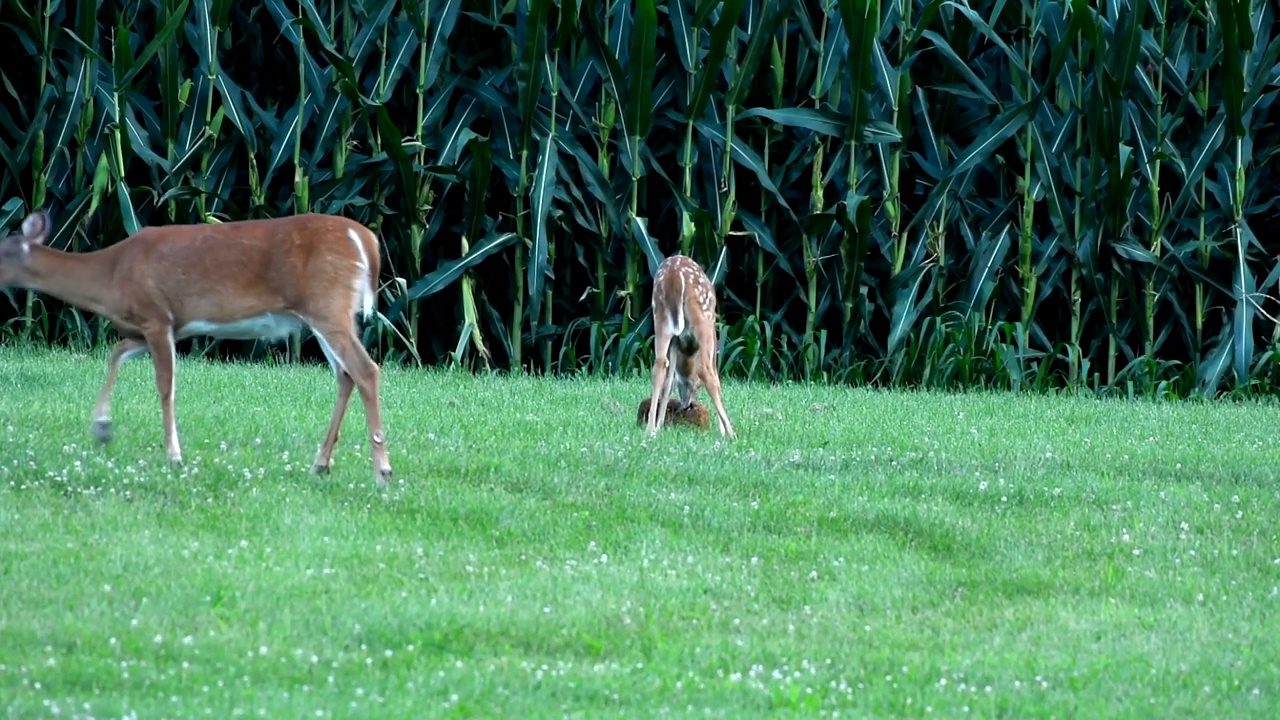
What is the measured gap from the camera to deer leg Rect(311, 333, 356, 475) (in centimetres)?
866

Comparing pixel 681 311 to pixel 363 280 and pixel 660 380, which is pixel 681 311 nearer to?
pixel 660 380

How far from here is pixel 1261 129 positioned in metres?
16.4

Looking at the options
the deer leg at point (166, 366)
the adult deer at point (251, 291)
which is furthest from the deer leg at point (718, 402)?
the deer leg at point (166, 366)

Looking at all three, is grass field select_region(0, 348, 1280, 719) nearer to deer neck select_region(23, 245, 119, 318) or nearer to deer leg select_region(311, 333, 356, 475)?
deer leg select_region(311, 333, 356, 475)

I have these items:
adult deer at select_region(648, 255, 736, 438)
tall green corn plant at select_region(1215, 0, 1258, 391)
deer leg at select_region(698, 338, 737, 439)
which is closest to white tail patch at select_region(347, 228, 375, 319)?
adult deer at select_region(648, 255, 736, 438)

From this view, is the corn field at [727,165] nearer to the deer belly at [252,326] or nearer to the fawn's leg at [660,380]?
the fawn's leg at [660,380]

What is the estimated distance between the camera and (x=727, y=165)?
1542 cm

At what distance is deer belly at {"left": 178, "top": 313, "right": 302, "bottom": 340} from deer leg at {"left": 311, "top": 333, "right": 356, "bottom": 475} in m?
0.18

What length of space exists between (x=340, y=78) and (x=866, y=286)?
4805mm

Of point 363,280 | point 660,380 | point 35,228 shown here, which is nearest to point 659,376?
point 660,380

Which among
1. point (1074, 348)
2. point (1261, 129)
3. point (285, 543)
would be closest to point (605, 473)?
point (285, 543)

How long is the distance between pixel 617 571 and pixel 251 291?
2430 millimetres

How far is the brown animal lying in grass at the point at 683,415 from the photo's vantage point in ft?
37.9

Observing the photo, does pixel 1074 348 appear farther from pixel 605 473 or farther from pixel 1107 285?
pixel 605 473
